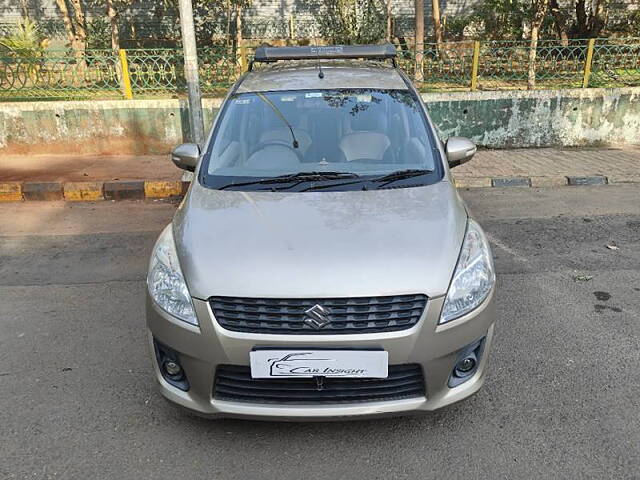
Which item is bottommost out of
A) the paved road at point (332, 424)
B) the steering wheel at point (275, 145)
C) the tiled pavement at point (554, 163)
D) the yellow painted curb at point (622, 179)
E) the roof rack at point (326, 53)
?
the paved road at point (332, 424)

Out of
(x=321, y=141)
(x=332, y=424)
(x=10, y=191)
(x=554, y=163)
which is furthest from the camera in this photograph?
(x=554, y=163)

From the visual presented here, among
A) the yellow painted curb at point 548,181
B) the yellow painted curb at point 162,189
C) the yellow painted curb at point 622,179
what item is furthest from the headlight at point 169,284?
the yellow painted curb at point 622,179

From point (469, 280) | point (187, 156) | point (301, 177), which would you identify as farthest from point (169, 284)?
point (469, 280)

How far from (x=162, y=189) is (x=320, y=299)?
515 cm

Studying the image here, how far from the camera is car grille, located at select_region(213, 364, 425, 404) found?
7.31ft

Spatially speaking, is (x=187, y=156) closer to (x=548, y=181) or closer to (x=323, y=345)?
(x=323, y=345)

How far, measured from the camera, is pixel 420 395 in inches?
89.1

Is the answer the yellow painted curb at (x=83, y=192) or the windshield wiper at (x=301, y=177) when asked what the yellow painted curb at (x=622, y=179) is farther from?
the yellow painted curb at (x=83, y=192)

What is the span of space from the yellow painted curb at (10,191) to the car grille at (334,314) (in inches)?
231

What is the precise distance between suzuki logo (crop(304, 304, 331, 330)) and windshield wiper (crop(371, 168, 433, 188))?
102 cm

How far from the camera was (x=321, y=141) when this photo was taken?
128 inches

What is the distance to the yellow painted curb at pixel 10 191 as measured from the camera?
6.70m

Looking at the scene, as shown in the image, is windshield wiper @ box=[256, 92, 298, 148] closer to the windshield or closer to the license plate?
the windshield

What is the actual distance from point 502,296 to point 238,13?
39.1 feet
